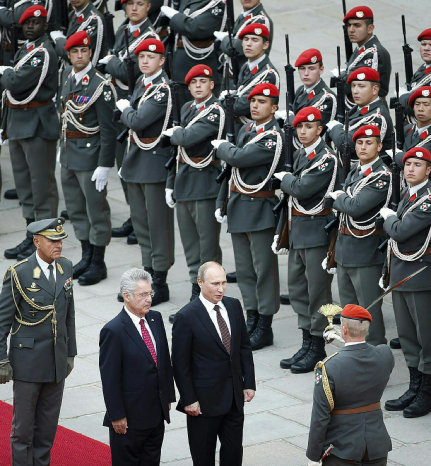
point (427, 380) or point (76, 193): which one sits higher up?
point (76, 193)

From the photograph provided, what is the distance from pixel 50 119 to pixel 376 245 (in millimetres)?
4229

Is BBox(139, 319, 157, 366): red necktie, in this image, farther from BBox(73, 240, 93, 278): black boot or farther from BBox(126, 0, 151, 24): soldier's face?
BBox(126, 0, 151, 24): soldier's face

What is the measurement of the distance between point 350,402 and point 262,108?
360 centimetres

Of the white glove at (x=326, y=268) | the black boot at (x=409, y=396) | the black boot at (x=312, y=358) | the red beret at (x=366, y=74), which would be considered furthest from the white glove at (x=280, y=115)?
the black boot at (x=409, y=396)

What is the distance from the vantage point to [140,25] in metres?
11.7

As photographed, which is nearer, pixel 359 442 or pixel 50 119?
pixel 359 442

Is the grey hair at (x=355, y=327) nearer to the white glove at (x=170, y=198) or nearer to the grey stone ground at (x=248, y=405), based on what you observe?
the grey stone ground at (x=248, y=405)

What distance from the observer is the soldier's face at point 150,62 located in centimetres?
1077

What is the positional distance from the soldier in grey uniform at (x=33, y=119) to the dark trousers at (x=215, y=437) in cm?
508

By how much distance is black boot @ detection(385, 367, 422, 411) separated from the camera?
8.95 metres

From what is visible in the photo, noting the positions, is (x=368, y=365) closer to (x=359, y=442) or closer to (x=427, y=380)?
(x=359, y=442)

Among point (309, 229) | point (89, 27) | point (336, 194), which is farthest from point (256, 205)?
point (89, 27)

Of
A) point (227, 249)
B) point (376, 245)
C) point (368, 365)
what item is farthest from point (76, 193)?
point (368, 365)

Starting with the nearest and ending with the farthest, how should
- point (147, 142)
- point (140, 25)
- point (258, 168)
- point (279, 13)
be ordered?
point (258, 168), point (147, 142), point (140, 25), point (279, 13)
